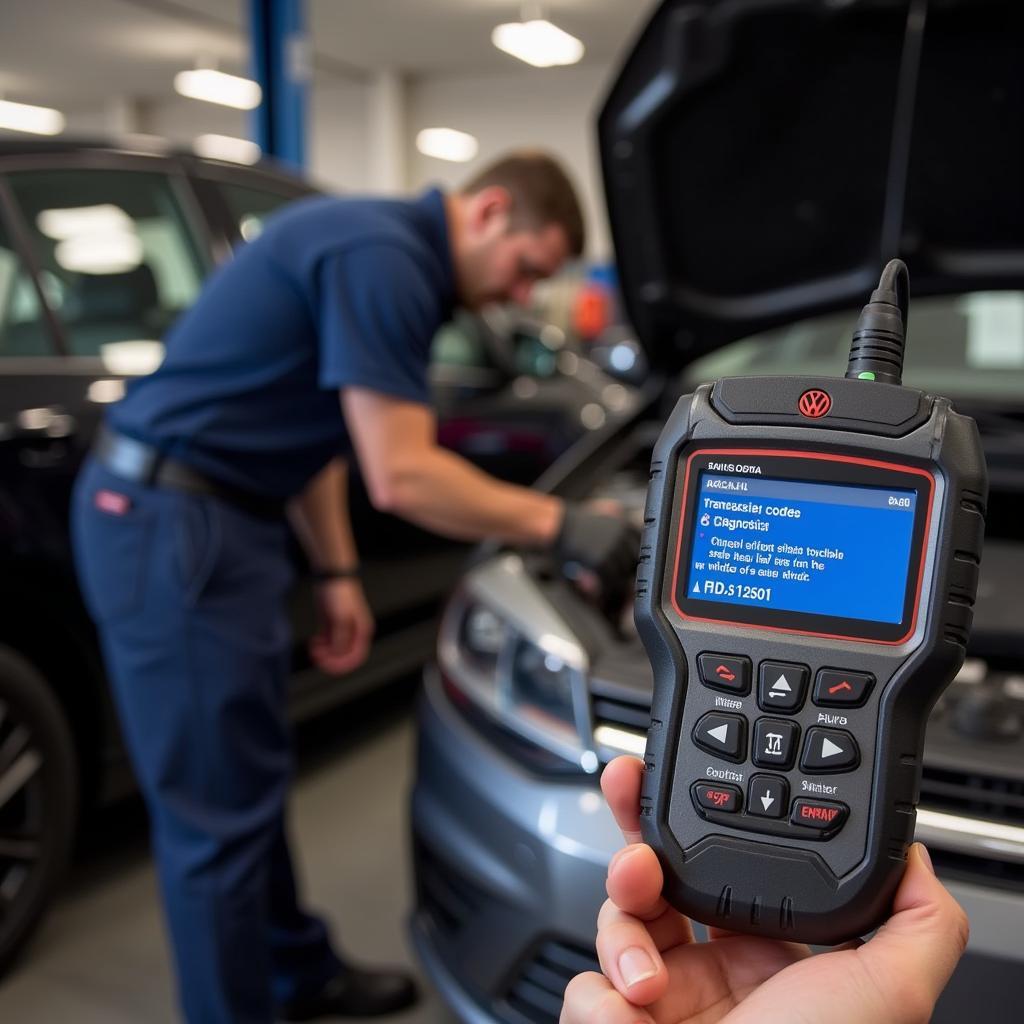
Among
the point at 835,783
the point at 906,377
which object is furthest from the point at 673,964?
the point at 906,377

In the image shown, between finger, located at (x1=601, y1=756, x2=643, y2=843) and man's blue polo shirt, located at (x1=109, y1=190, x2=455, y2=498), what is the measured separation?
0.84 m

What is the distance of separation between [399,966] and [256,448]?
104cm

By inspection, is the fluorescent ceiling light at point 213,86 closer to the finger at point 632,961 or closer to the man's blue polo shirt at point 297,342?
the man's blue polo shirt at point 297,342

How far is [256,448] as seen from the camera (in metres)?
1.61

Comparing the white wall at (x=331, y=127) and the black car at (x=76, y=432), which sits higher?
the white wall at (x=331, y=127)

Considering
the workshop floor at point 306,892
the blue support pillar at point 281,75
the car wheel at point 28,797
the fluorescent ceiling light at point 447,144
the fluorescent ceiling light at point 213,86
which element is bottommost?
the workshop floor at point 306,892

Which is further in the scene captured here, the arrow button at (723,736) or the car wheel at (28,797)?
the car wheel at (28,797)

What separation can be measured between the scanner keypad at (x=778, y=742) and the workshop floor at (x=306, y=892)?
53.0 inches

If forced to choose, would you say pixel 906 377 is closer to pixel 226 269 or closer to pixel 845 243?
pixel 845 243

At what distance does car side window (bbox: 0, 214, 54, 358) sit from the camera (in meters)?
2.06

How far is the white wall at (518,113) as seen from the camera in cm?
1280

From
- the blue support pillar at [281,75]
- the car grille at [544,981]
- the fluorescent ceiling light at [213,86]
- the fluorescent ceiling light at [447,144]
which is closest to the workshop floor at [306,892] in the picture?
the car grille at [544,981]

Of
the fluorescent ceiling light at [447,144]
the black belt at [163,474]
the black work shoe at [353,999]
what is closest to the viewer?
the black belt at [163,474]

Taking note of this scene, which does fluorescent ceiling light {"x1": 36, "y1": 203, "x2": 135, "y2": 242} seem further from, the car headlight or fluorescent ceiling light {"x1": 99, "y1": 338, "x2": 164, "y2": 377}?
the car headlight
